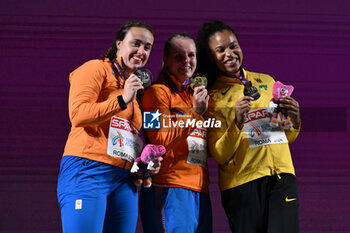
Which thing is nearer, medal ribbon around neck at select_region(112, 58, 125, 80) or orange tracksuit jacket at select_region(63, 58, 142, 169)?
orange tracksuit jacket at select_region(63, 58, 142, 169)

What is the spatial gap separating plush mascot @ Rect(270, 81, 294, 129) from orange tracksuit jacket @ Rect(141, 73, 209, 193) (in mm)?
337

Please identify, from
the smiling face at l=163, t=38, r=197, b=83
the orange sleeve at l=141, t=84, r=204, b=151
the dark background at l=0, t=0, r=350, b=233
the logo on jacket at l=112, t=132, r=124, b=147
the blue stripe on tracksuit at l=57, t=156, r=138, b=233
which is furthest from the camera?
the dark background at l=0, t=0, r=350, b=233

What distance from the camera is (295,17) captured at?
9.77 ft

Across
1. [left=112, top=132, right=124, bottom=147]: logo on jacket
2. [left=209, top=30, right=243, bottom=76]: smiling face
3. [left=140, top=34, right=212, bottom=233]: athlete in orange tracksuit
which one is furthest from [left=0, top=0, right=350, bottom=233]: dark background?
[left=112, top=132, right=124, bottom=147]: logo on jacket

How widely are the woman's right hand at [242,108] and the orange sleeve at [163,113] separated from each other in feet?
0.55

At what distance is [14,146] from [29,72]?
52 cm

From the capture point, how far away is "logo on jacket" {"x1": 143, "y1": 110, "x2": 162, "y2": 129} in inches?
72.5

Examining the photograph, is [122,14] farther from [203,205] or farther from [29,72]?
[203,205]

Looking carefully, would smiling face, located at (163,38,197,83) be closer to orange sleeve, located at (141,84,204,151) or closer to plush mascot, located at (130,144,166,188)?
orange sleeve, located at (141,84,204,151)

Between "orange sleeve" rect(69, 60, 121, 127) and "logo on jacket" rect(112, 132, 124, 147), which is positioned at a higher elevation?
"orange sleeve" rect(69, 60, 121, 127)

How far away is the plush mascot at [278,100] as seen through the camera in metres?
1.84

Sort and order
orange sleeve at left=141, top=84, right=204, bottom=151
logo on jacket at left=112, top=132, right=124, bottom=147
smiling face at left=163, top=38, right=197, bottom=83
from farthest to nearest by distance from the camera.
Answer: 1. smiling face at left=163, top=38, right=197, bottom=83
2. orange sleeve at left=141, top=84, right=204, bottom=151
3. logo on jacket at left=112, top=132, right=124, bottom=147

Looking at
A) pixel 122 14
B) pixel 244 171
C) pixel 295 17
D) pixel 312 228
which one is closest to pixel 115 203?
pixel 244 171

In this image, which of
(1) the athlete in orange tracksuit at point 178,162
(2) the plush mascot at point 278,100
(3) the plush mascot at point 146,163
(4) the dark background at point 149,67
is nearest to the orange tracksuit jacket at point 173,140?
(1) the athlete in orange tracksuit at point 178,162
